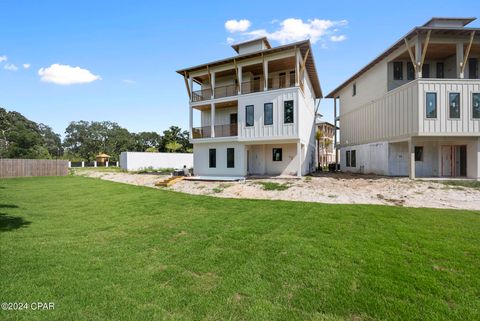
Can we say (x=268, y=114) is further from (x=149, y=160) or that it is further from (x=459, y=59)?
(x=149, y=160)

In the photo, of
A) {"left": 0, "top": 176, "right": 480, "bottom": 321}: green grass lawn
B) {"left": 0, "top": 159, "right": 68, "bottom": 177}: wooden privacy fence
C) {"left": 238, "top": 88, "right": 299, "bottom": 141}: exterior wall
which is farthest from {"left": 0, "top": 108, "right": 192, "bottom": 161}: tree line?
{"left": 0, "top": 176, "right": 480, "bottom": 321}: green grass lawn

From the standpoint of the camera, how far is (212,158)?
70.6 ft

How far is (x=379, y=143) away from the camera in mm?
20625

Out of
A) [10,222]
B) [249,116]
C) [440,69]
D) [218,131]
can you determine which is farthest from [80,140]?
[440,69]

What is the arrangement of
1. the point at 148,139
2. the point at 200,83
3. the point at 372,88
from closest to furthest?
1. the point at 372,88
2. the point at 200,83
3. the point at 148,139

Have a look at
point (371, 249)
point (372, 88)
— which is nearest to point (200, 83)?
point (372, 88)

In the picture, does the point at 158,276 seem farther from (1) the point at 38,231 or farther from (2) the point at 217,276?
(1) the point at 38,231

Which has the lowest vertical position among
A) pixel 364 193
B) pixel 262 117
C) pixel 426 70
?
pixel 364 193

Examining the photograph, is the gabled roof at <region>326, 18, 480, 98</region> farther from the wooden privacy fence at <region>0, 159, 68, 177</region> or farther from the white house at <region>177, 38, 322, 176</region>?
the wooden privacy fence at <region>0, 159, 68, 177</region>

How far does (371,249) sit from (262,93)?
49.5 feet

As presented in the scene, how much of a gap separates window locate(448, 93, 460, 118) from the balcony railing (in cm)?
1419

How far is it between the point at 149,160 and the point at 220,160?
1850 cm

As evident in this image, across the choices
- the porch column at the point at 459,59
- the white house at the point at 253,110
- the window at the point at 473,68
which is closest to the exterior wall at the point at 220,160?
the white house at the point at 253,110

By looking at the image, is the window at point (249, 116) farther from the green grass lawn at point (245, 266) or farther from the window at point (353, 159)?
the window at point (353, 159)
